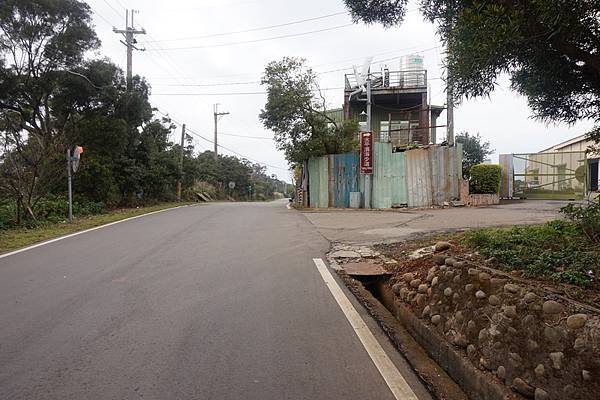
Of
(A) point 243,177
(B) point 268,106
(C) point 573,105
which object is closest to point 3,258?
(C) point 573,105

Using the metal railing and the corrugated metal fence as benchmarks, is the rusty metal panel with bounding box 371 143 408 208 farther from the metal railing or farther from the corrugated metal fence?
the metal railing

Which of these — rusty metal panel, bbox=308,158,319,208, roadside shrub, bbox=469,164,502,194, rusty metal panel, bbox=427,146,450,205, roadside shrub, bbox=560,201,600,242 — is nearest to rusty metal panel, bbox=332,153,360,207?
rusty metal panel, bbox=308,158,319,208

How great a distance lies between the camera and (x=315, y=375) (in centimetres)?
364

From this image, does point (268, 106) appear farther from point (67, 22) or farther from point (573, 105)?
point (573, 105)

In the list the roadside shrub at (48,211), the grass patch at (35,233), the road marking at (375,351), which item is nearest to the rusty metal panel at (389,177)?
the grass patch at (35,233)

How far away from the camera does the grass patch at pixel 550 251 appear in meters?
4.11

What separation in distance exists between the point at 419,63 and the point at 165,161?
1793 centimetres

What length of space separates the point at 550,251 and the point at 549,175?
1896 cm

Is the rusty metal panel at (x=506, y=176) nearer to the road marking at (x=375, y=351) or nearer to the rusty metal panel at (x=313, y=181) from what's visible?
the rusty metal panel at (x=313, y=181)

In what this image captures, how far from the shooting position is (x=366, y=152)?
19.7 m

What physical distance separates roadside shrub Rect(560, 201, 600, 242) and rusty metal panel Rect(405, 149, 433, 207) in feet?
47.8

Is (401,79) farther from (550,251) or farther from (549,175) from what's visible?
(550,251)

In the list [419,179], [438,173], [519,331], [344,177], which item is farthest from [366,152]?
[519,331]

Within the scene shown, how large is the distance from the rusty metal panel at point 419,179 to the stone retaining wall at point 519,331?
50.7ft
